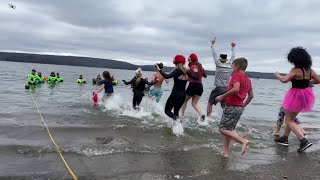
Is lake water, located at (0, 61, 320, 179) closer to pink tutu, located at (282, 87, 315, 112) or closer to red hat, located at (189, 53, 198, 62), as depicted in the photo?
pink tutu, located at (282, 87, 315, 112)

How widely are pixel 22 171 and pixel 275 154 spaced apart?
193 inches

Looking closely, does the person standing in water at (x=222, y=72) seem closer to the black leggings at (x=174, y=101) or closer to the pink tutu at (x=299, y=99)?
the black leggings at (x=174, y=101)

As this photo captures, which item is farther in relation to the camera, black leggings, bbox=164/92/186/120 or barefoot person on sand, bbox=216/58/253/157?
black leggings, bbox=164/92/186/120

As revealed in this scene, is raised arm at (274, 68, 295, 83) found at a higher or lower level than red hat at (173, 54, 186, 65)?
lower

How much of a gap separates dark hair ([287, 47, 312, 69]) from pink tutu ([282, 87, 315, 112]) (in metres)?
0.50

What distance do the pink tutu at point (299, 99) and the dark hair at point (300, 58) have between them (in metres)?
0.50

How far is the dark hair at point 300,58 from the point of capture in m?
7.64

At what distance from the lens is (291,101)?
7.87 metres

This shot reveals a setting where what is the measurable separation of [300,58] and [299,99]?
2.70 feet

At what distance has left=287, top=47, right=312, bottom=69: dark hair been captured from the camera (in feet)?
25.1

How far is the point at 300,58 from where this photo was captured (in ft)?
25.0

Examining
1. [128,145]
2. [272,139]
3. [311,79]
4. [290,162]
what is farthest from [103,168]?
[272,139]

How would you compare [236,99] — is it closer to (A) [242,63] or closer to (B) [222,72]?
(A) [242,63]

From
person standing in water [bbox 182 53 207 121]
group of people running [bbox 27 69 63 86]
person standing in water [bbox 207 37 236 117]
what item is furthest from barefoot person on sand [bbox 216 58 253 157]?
group of people running [bbox 27 69 63 86]
